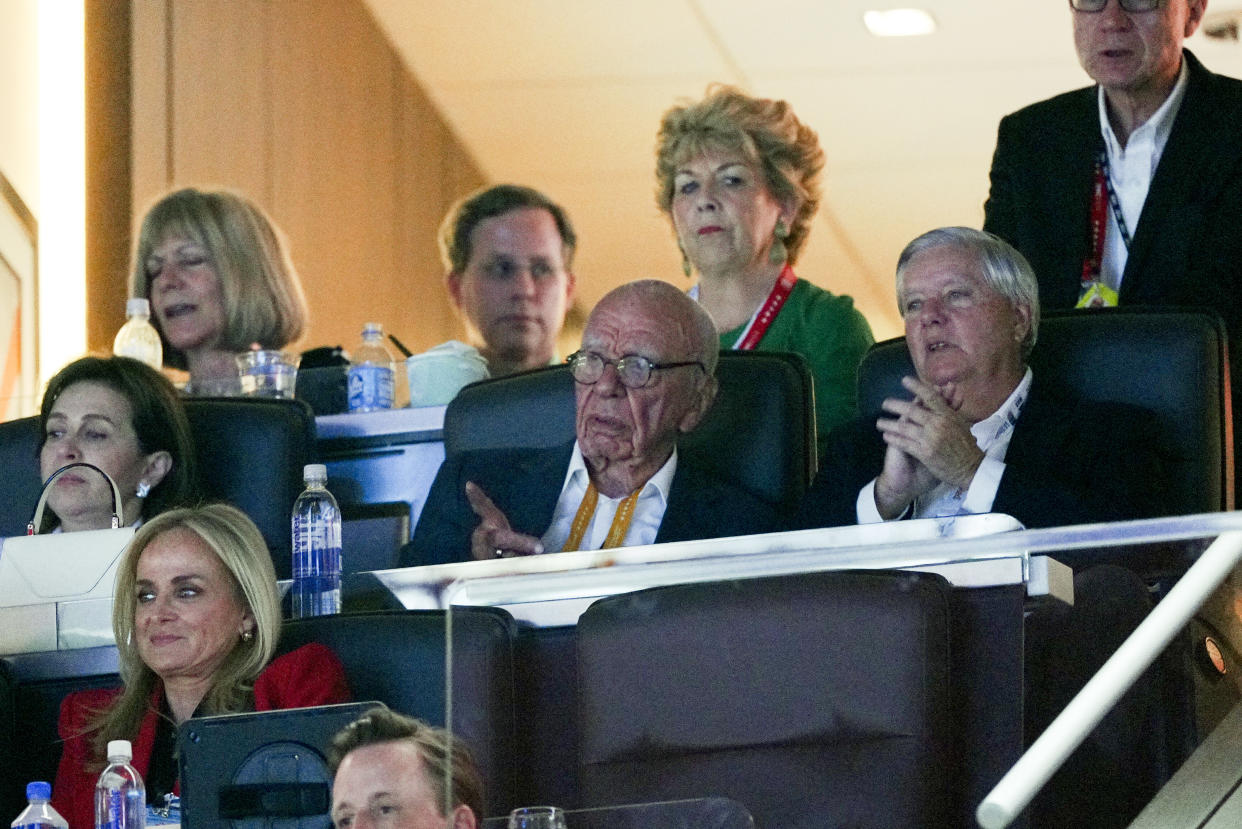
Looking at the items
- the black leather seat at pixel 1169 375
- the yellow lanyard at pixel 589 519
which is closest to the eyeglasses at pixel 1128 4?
the black leather seat at pixel 1169 375

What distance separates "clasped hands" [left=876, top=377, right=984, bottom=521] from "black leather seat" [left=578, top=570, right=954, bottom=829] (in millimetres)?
890

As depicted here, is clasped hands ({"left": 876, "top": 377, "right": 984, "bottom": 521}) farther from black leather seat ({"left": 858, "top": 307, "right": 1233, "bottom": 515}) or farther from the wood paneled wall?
the wood paneled wall

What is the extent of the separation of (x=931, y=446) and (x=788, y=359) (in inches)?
14.0

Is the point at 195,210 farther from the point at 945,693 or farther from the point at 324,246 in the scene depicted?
the point at 324,246

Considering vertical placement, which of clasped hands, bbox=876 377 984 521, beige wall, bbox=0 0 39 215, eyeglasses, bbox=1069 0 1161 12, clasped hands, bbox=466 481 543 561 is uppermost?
beige wall, bbox=0 0 39 215

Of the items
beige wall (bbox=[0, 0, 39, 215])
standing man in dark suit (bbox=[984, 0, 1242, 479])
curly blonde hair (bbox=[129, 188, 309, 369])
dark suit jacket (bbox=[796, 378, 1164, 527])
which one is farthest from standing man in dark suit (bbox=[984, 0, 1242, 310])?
beige wall (bbox=[0, 0, 39, 215])

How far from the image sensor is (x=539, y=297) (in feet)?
13.1

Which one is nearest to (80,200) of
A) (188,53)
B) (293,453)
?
(188,53)

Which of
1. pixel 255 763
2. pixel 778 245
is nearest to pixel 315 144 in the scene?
pixel 778 245

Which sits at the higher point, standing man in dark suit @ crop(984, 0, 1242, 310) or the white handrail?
standing man in dark suit @ crop(984, 0, 1242, 310)

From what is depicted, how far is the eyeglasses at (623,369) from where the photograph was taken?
2814 millimetres

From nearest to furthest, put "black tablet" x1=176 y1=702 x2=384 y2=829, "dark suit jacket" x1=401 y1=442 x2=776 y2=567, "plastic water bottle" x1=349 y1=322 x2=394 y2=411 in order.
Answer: "black tablet" x1=176 y1=702 x2=384 y2=829, "dark suit jacket" x1=401 y1=442 x2=776 y2=567, "plastic water bottle" x1=349 y1=322 x2=394 y2=411

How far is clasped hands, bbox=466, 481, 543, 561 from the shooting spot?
2738mm

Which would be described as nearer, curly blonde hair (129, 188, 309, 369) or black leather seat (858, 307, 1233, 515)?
black leather seat (858, 307, 1233, 515)
